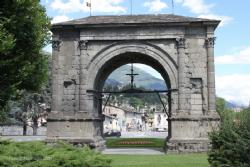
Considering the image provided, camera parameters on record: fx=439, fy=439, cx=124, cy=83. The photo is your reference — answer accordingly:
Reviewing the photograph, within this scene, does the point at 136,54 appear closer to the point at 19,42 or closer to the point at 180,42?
the point at 180,42

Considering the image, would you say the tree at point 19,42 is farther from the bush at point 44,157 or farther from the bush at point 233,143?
the bush at point 233,143

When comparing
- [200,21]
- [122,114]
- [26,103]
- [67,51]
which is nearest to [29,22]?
[67,51]

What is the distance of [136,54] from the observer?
90.2ft

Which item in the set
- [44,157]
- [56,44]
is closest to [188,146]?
[56,44]

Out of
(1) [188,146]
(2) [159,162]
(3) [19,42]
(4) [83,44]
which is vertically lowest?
(2) [159,162]

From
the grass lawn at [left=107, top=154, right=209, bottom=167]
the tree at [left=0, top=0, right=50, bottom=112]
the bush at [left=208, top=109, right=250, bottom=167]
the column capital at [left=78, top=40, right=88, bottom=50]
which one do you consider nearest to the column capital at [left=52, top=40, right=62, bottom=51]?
the column capital at [left=78, top=40, right=88, bottom=50]

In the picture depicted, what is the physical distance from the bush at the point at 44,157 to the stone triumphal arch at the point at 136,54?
1519cm

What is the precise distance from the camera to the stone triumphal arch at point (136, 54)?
25875 millimetres

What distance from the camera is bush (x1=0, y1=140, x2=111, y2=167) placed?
30.5 ft

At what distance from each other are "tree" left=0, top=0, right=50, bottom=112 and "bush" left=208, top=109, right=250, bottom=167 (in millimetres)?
8425

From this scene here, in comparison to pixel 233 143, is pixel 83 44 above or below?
above

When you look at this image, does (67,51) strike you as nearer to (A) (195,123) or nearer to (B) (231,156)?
(A) (195,123)

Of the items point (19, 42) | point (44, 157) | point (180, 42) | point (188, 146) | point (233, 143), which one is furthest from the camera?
point (180, 42)

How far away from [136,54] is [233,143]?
16350mm
